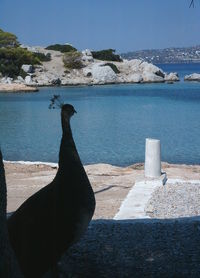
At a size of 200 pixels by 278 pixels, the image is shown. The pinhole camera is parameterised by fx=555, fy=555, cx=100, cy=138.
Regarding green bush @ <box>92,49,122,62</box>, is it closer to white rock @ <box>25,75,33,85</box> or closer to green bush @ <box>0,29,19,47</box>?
green bush @ <box>0,29,19,47</box>

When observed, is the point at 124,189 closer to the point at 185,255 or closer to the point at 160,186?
the point at 160,186

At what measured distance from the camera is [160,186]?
10.3 metres

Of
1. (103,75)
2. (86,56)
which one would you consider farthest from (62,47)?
(103,75)

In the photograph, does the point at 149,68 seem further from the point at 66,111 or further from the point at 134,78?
the point at 66,111

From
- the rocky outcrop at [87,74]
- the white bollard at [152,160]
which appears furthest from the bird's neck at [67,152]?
the rocky outcrop at [87,74]

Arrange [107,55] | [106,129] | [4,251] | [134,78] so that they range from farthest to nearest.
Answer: [107,55]
[134,78]
[106,129]
[4,251]

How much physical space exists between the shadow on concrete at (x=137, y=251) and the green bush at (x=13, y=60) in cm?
6691

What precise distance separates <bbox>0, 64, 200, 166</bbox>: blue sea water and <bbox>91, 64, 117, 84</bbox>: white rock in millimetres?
23069

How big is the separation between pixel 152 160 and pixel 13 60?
65.1 m

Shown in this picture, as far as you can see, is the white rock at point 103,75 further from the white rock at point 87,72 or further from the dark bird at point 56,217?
the dark bird at point 56,217

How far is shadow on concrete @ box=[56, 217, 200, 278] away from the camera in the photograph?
482cm

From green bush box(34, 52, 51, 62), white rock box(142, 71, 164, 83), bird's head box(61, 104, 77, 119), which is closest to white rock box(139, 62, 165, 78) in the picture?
white rock box(142, 71, 164, 83)

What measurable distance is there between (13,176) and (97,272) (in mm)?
8274

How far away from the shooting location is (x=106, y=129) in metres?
29.2
